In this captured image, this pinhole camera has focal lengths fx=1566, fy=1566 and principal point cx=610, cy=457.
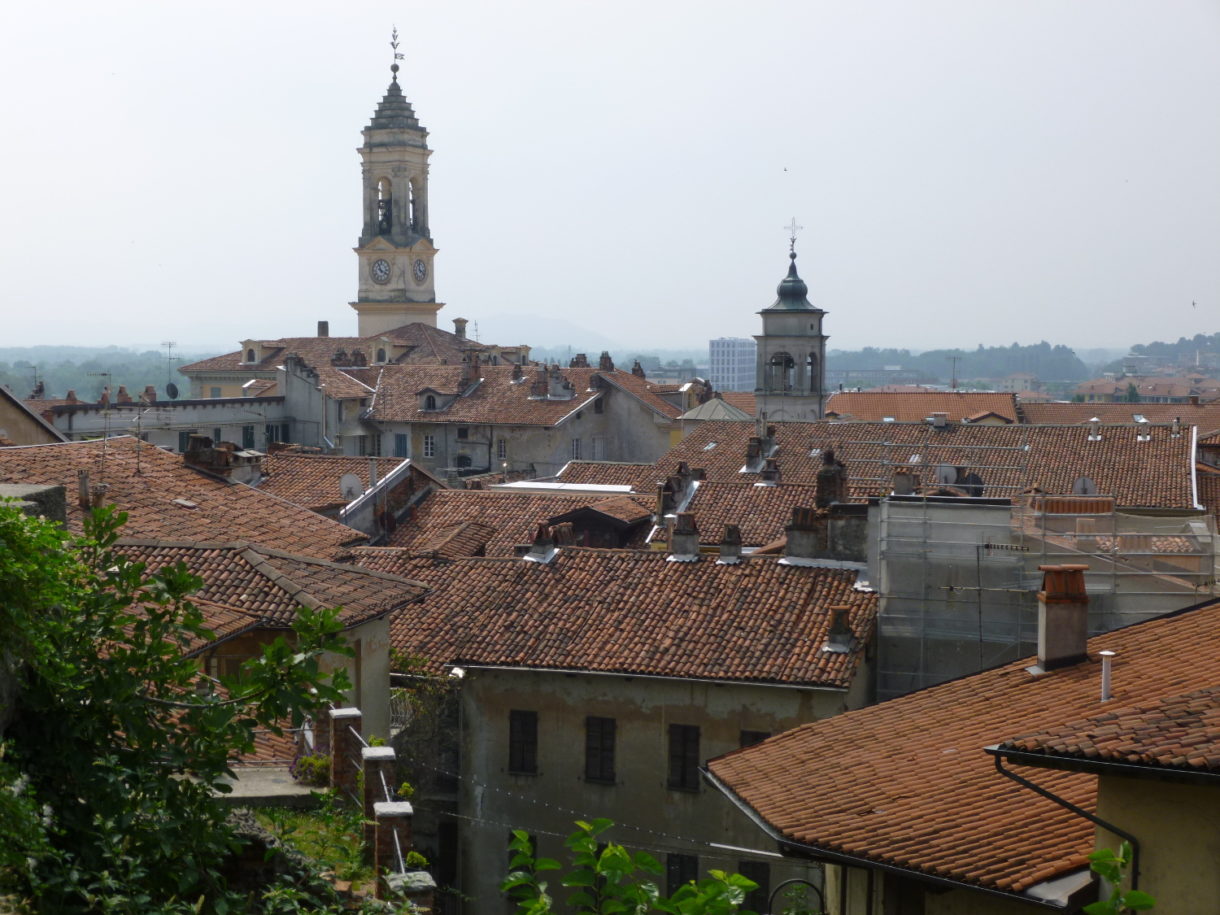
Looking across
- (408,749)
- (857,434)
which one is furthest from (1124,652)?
(857,434)

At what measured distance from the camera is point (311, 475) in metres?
34.9

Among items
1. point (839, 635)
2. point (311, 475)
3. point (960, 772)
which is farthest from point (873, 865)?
point (311, 475)

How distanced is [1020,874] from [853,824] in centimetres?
164

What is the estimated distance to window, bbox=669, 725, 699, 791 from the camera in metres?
20.7

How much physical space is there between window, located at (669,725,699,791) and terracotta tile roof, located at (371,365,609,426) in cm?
4229

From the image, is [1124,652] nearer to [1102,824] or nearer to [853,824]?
[853,824]

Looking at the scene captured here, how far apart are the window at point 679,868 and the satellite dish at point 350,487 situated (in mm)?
14817

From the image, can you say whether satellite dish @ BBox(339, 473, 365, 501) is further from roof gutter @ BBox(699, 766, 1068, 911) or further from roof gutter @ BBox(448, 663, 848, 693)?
roof gutter @ BBox(699, 766, 1068, 911)

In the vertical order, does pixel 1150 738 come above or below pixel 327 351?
below

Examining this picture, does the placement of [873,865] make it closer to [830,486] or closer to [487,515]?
[830,486]

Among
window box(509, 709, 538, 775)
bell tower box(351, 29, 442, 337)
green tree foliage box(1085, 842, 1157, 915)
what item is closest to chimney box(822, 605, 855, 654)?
window box(509, 709, 538, 775)

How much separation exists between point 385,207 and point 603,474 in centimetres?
5549

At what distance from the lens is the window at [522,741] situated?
21625 mm

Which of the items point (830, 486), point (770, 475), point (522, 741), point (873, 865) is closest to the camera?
point (873, 865)
